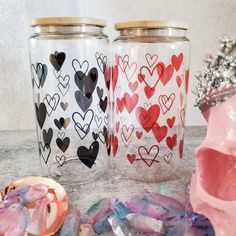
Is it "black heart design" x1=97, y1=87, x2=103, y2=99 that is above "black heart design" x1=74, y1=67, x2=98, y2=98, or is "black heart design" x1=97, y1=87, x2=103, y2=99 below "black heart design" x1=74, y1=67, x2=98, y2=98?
below

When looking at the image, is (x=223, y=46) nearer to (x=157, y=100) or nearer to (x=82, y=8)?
(x=157, y=100)

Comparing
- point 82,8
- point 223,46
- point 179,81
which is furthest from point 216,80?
point 82,8

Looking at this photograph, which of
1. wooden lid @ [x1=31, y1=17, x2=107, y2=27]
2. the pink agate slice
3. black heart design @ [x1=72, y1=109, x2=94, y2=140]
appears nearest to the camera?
the pink agate slice

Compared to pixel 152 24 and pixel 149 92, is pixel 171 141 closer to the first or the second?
pixel 149 92

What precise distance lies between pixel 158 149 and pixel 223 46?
0.29 metres

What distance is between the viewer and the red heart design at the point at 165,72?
1.89 feet

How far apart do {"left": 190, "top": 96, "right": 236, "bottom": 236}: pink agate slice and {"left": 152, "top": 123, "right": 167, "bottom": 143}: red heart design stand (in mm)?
194

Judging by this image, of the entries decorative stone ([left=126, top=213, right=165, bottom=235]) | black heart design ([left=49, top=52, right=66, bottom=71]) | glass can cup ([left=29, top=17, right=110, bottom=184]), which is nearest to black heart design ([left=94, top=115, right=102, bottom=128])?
glass can cup ([left=29, top=17, right=110, bottom=184])

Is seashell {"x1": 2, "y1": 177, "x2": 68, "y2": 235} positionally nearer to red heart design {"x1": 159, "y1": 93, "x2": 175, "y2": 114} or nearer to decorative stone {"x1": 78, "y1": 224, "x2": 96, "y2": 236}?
decorative stone {"x1": 78, "y1": 224, "x2": 96, "y2": 236}

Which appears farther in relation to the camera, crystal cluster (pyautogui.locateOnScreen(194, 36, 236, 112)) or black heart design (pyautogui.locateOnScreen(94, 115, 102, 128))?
black heart design (pyautogui.locateOnScreen(94, 115, 102, 128))

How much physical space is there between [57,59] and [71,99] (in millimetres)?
78

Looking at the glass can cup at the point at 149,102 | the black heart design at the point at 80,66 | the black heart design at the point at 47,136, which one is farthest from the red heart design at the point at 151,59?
the black heart design at the point at 47,136

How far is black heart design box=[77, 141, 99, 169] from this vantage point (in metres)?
0.60

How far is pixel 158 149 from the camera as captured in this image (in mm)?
621
